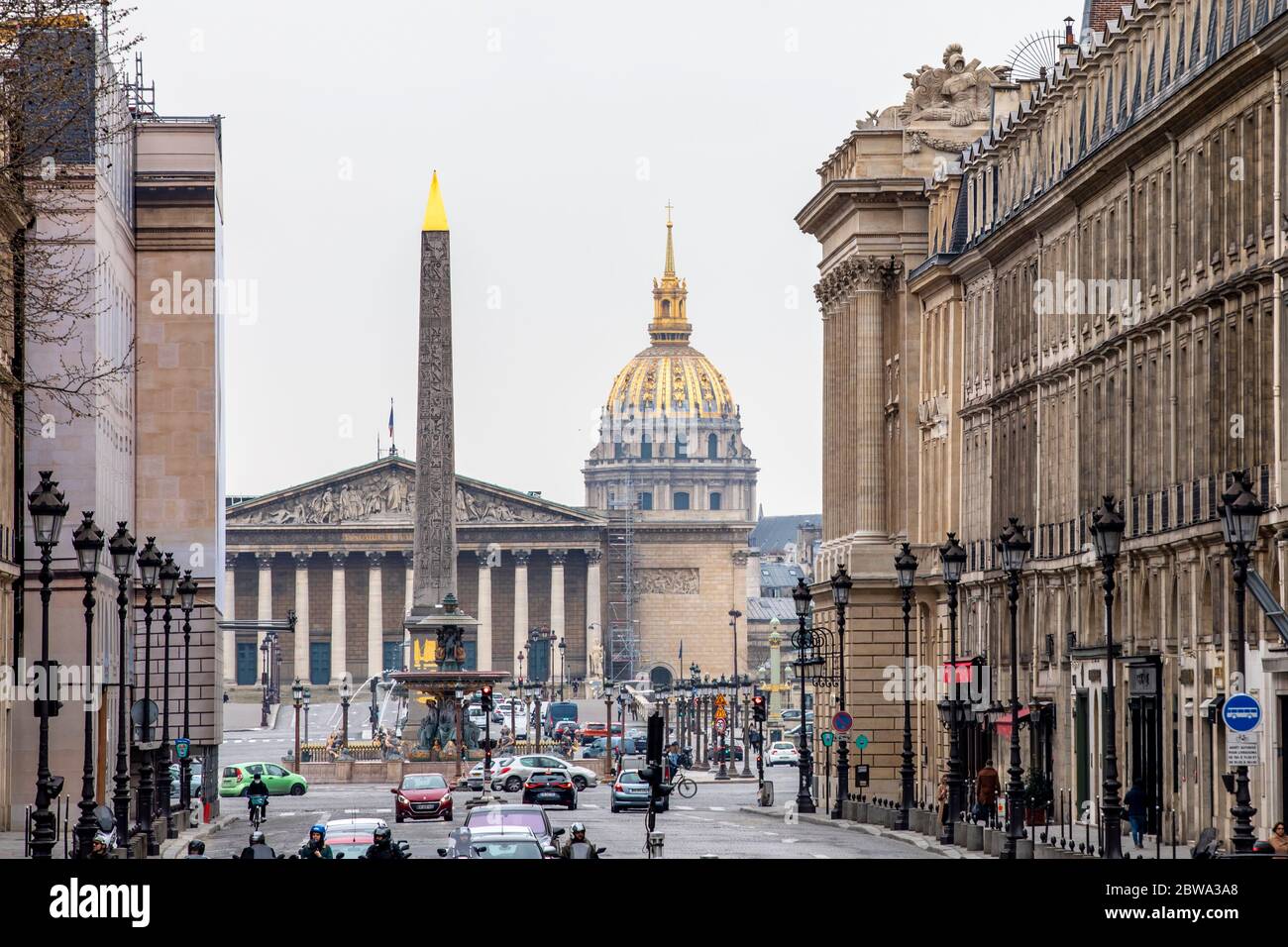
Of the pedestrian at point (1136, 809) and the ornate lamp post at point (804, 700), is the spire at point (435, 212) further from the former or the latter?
the pedestrian at point (1136, 809)

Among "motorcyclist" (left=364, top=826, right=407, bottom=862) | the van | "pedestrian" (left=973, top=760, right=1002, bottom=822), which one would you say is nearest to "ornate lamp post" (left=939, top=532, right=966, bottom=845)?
"pedestrian" (left=973, top=760, right=1002, bottom=822)

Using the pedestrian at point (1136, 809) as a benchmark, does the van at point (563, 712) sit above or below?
above

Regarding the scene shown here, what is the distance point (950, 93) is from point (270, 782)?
28898mm

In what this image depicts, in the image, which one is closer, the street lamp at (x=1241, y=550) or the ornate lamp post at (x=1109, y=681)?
the street lamp at (x=1241, y=550)

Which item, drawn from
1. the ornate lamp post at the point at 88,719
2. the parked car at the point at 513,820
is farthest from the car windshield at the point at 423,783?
the ornate lamp post at the point at 88,719

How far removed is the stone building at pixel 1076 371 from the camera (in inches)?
2012

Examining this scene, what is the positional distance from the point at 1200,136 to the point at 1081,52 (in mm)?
13080

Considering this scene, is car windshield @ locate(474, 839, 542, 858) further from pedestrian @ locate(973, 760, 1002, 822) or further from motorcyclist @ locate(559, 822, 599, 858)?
pedestrian @ locate(973, 760, 1002, 822)

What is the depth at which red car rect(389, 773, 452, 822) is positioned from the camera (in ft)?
229

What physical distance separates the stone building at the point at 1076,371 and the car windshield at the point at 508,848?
42.1ft

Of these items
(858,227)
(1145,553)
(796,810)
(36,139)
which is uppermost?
(858,227)
